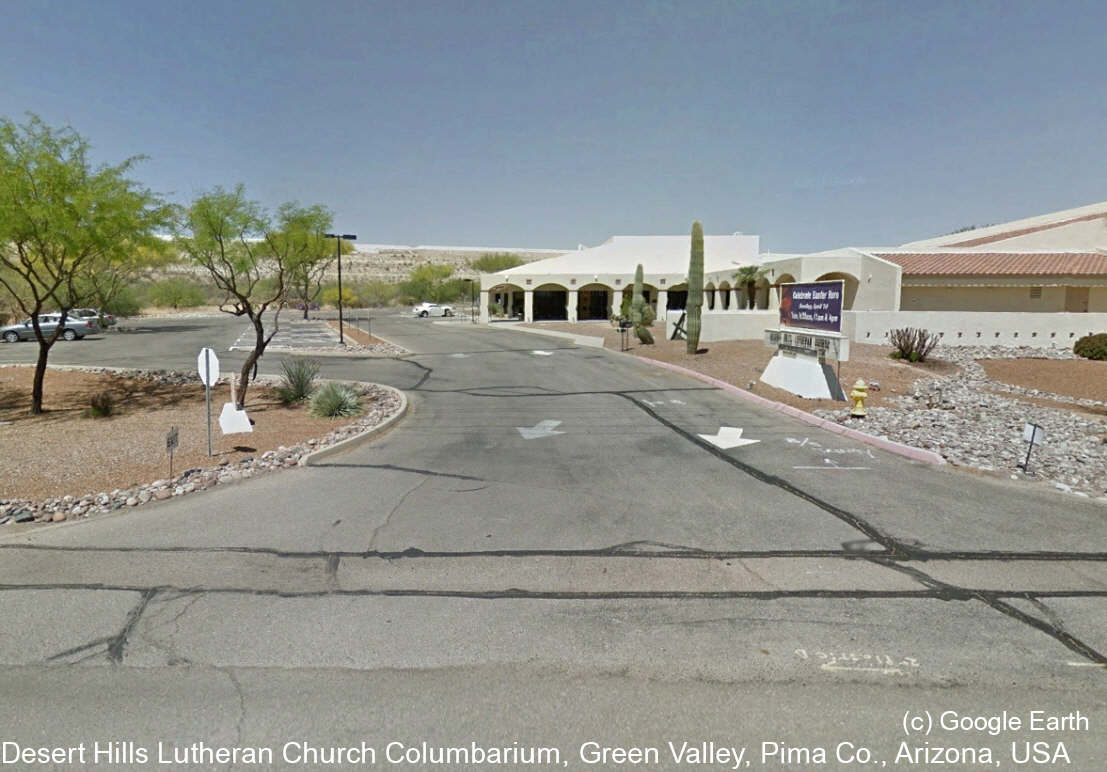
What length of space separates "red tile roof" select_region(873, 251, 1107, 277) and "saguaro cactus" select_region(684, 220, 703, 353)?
549 inches

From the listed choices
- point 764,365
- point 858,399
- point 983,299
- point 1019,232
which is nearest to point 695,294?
point 764,365

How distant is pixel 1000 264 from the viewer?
29.7m

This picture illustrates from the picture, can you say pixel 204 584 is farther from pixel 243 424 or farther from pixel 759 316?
pixel 759 316

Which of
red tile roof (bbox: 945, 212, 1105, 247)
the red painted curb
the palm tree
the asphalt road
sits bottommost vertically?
the asphalt road

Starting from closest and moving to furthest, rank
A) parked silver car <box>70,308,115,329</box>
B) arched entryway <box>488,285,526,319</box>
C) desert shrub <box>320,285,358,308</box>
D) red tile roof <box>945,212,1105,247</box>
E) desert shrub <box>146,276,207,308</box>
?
red tile roof <box>945,212,1105,247</box>, parked silver car <box>70,308,115,329</box>, arched entryway <box>488,285,526,319</box>, desert shrub <box>146,276,207,308</box>, desert shrub <box>320,285,358,308</box>

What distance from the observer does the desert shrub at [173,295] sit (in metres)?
62.5

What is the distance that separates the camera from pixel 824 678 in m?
3.38

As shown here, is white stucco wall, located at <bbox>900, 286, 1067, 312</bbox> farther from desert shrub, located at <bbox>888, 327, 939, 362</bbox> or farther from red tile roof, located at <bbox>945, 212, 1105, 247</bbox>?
desert shrub, located at <bbox>888, 327, 939, 362</bbox>

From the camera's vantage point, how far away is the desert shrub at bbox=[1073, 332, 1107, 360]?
2147 centimetres

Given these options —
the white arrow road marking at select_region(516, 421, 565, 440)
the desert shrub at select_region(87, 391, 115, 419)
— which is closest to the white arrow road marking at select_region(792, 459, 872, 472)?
the white arrow road marking at select_region(516, 421, 565, 440)

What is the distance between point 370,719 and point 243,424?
26.2 feet

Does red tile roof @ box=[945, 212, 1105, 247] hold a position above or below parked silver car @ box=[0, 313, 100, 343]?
above

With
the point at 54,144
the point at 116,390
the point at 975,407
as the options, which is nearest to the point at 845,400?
the point at 975,407
